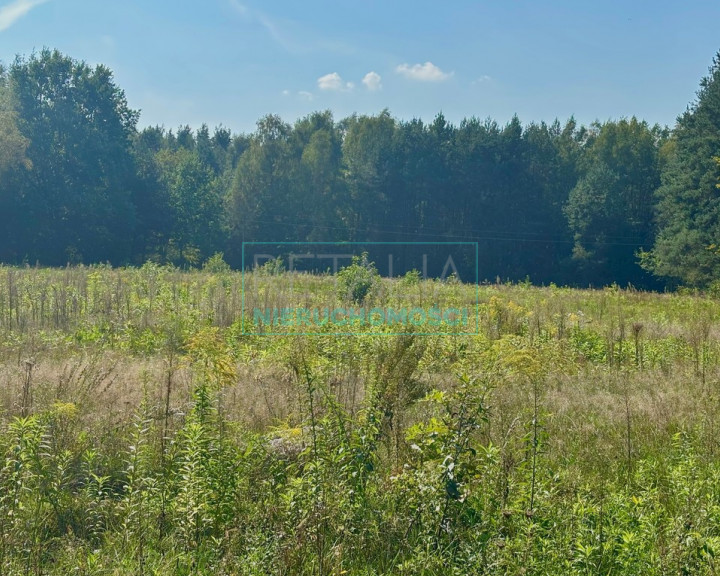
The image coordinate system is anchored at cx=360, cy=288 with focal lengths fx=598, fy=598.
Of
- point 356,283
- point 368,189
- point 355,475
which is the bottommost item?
point 355,475

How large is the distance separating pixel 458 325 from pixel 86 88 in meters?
36.3

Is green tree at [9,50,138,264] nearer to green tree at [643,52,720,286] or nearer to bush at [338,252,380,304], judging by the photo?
bush at [338,252,380,304]

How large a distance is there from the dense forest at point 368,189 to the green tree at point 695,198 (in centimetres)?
9

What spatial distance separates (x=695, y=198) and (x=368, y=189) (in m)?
23.7

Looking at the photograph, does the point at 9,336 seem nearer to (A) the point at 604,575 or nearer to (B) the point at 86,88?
(A) the point at 604,575

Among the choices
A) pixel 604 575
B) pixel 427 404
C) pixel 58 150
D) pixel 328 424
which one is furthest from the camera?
Answer: pixel 58 150

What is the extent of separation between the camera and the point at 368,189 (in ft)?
Result: 156

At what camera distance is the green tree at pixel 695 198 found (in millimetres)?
29234

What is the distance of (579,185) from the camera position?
1710 inches

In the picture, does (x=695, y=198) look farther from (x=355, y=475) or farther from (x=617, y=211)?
(x=355, y=475)

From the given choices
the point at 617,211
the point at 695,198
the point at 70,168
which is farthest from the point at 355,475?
the point at 617,211

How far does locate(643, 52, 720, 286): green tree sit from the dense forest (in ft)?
0.29

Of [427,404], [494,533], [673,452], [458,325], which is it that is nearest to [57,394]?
[427,404]

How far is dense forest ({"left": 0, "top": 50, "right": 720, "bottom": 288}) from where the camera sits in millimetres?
33750
